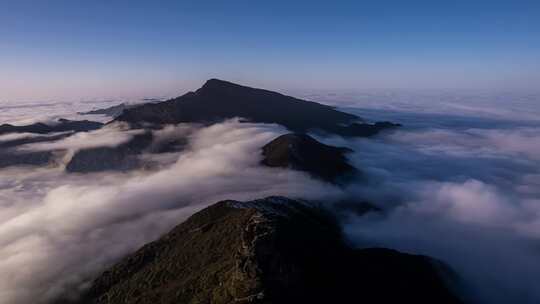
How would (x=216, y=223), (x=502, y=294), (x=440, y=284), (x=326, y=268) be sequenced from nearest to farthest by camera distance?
(x=326, y=268), (x=440, y=284), (x=216, y=223), (x=502, y=294)

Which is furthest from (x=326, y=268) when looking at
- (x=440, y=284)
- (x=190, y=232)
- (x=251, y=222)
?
(x=190, y=232)

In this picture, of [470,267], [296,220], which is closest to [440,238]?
[470,267]

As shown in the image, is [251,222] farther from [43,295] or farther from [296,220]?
[43,295]

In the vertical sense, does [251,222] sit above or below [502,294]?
above

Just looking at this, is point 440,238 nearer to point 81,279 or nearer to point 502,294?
point 502,294

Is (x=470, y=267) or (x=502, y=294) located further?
(x=470, y=267)

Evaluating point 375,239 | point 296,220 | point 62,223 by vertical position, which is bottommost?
point 62,223

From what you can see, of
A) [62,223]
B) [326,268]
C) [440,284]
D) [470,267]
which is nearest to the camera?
[326,268]
